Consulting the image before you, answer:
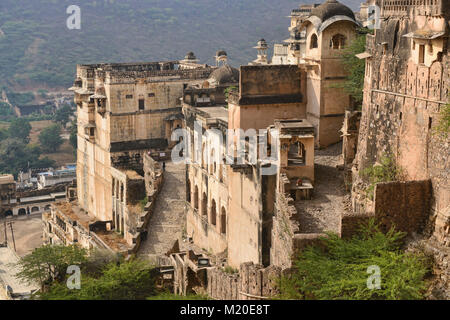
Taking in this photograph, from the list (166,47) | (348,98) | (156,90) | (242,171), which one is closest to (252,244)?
(242,171)

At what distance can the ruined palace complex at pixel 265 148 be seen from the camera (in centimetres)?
1823

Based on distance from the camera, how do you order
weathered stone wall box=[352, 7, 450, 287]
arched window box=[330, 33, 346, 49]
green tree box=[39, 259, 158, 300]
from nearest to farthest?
weathered stone wall box=[352, 7, 450, 287] → green tree box=[39, 259, 158, 300] → arched window box=[330, 33, 346, 49]

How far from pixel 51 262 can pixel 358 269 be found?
50.7 ft

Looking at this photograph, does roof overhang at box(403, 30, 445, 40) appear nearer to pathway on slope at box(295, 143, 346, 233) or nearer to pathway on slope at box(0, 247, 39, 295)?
pathway on slope at box(295, 143, 346, 233)

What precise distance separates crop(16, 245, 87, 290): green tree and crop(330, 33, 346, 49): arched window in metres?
12.4

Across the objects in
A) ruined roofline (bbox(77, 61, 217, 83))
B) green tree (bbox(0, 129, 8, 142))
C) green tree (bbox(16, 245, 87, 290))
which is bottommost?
green tree (bbox(0, 129, 8, 142))

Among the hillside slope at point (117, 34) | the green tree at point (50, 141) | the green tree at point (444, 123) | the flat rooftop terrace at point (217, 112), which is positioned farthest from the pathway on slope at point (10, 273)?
the hillside slope at point (117, 34)

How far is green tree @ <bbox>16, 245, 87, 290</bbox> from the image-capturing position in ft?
85.4

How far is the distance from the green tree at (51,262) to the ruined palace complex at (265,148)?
331 centimetres

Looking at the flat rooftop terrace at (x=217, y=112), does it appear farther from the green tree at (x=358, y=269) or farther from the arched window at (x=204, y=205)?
the green tree at (x=358, y=269)

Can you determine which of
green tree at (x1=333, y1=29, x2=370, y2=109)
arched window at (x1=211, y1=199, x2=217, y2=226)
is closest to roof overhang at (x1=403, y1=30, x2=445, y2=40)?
green tree at (x1=333, y1=29, x2=370, y2=109)

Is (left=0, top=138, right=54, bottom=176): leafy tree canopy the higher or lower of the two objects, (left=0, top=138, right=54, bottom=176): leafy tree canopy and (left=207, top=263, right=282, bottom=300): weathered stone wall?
the lower

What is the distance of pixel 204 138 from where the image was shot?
32.0 m

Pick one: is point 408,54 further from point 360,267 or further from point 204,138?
point 204,138
